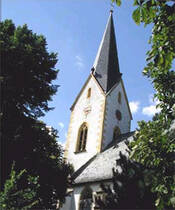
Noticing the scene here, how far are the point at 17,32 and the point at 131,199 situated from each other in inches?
448

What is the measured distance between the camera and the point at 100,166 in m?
15.3

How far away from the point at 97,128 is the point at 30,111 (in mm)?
7053

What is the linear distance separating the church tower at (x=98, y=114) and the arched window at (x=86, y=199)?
3706 mm

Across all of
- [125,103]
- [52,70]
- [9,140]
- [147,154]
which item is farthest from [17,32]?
[125,103]

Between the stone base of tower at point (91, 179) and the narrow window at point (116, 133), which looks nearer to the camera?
the stone base of tower at point (91, 179)

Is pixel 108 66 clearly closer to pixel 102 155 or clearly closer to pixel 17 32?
pixel 102 155

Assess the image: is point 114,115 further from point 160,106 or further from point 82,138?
point 160,106

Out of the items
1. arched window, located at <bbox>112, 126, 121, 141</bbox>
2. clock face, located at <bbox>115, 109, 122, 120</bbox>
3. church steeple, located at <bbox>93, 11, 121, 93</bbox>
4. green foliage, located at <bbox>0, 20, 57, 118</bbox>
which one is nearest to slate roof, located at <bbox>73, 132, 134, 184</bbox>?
arched window, located at <bbox>112, 126, 121, 141</bbox>

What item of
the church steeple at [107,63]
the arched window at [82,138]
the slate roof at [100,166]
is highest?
the church steeple at [107,63]

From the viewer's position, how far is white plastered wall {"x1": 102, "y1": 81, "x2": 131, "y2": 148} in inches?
758

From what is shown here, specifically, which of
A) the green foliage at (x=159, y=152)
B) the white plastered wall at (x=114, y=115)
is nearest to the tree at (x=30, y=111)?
the white plastered wall at (x=114, y=115)

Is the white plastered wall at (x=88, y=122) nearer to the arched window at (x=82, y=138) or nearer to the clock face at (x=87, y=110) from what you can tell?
the clock face at (x=87, y=110)

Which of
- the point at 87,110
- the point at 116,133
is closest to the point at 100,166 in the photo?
the point at 116,133

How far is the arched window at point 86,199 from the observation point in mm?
13803
